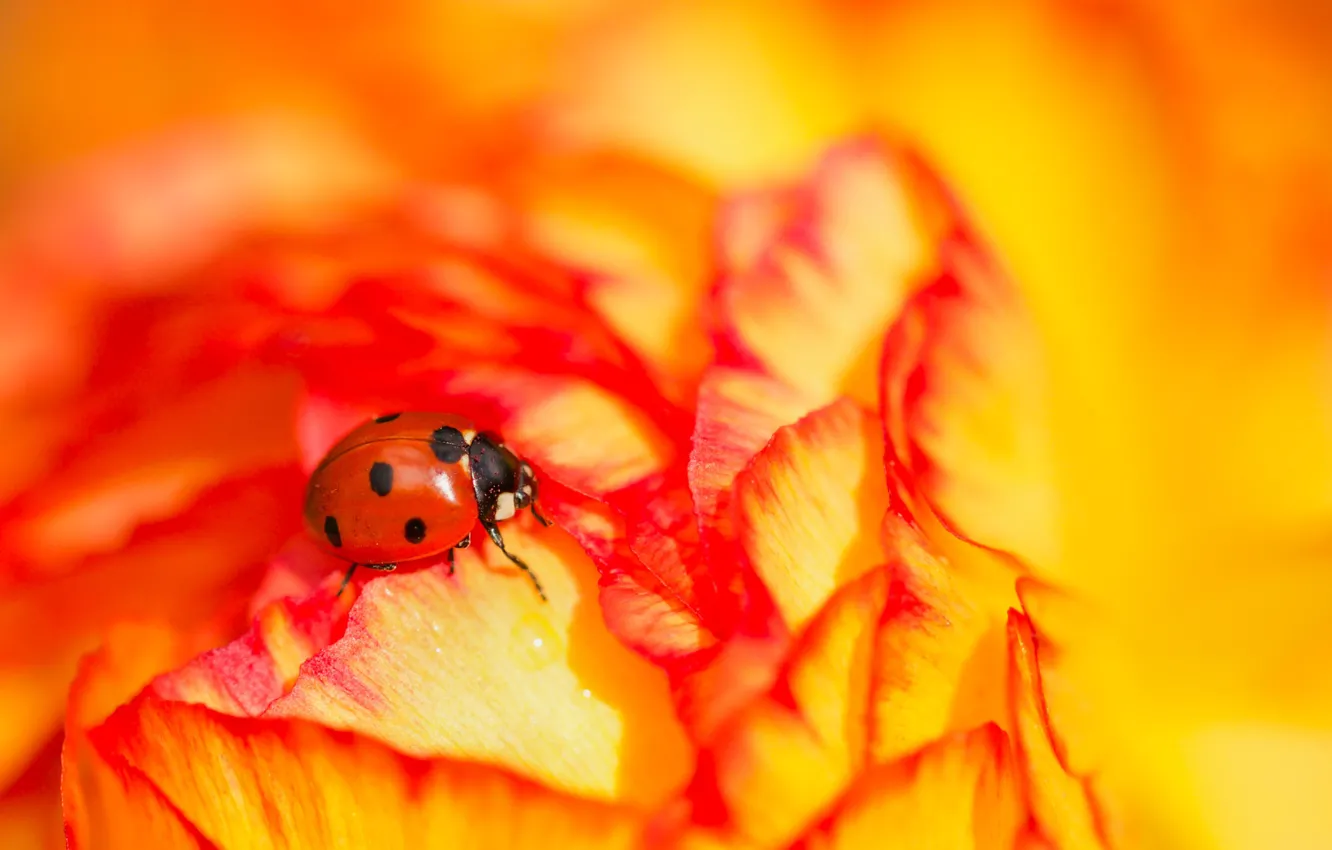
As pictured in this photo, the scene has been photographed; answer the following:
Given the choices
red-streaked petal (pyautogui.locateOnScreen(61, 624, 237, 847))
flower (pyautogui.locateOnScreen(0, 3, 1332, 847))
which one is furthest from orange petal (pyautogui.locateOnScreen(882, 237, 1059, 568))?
red-streaked petal (pyautogui.locateOnScreen(61, 624, 237, 847))

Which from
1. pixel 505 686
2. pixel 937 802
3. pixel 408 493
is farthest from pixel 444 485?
pixel 937 802

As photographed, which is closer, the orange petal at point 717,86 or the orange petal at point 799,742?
the orange petal at point 799,742

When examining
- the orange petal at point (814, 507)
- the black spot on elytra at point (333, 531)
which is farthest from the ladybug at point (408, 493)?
the orange petal at point (814, 507)

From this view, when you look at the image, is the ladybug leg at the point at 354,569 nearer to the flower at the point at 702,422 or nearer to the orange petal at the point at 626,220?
the flower at the point at 702,422

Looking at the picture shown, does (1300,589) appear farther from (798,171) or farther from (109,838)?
(109,838)

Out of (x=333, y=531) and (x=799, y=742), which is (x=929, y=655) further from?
(x=333, y=531)

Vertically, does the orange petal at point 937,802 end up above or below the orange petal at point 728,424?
below

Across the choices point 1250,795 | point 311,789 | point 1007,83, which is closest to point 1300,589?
point 1250,795
